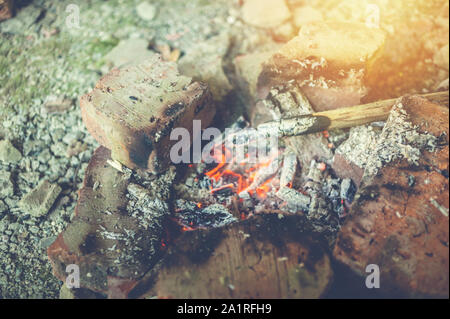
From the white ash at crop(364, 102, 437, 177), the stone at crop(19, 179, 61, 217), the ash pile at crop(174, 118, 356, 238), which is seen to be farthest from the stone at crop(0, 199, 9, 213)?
the white ash at crop(364, 102, 437, 177)

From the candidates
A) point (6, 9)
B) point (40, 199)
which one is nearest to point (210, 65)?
point (40, 199)

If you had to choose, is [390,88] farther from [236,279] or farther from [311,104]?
[236,279]

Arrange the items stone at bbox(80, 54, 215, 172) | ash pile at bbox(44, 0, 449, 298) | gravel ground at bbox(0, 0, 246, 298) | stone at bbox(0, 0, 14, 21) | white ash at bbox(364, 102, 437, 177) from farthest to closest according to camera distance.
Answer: stone at bbox(0, 0, 14, 21) → gravel ground at bbox(0, 0, 246, 298) → stone at bbox(80, 54, 215, 172) → white ash at bbox(364, 102, 437, 177) → ash pile at bbox(44, 0, 449, 298)

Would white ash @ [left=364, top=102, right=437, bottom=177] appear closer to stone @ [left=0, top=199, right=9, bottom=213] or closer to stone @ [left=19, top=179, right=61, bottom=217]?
stone @ [left=19, top=179, right=61, bottom=217]

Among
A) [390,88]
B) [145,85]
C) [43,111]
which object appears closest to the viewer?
[145,85]

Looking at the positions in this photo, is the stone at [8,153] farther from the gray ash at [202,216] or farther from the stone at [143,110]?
the gray ash at [202,216]
